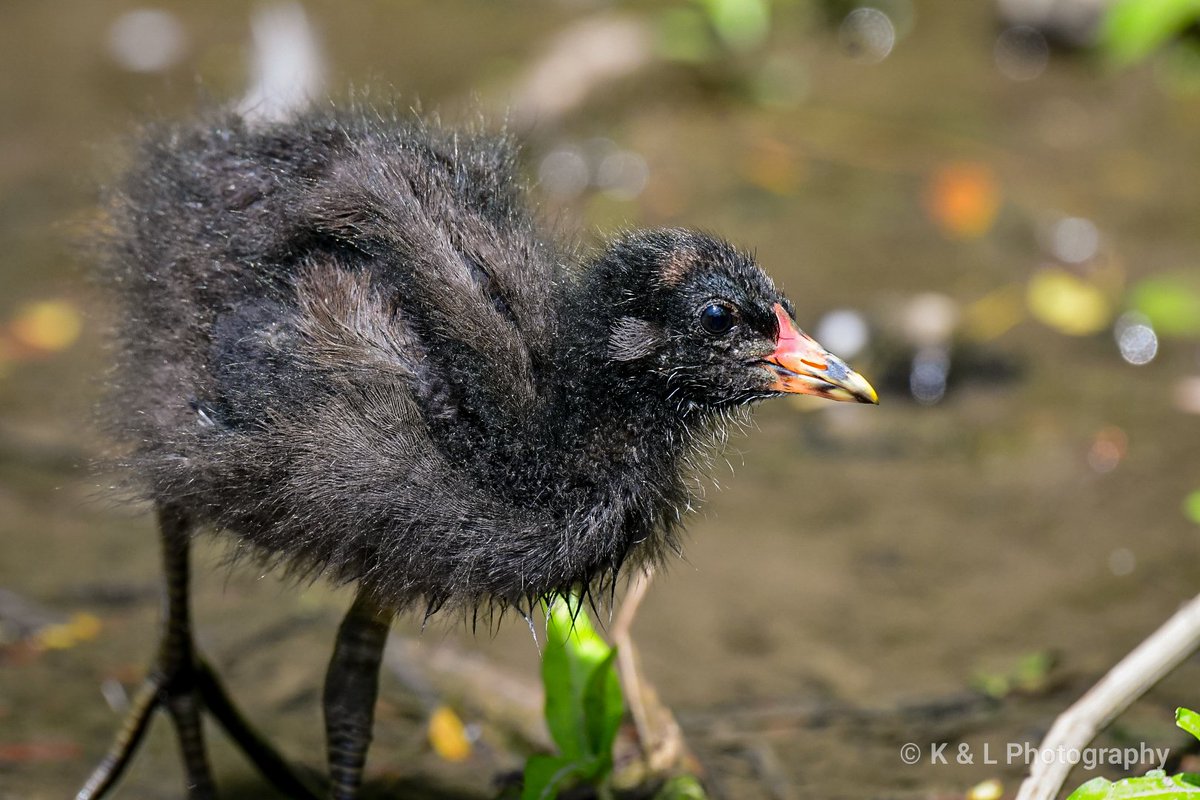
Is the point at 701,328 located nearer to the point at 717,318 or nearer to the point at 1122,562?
the point at 717,318

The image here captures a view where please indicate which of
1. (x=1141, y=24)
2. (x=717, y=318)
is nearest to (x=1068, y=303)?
(x=1141, y=24)

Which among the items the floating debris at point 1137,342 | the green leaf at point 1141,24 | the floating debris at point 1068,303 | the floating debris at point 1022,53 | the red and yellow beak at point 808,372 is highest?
the floating debris at point 1022,53

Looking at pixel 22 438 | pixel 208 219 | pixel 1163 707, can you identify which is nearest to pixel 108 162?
pixel 208 219

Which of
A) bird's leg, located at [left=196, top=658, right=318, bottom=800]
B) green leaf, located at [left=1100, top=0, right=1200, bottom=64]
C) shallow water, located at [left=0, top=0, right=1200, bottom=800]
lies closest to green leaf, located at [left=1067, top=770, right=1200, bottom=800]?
shallow water, located at [left=0, top=0, right=1200, bottom=800]

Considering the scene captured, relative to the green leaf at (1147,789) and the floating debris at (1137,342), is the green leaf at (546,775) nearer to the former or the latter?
the green leaf at (1147,789)

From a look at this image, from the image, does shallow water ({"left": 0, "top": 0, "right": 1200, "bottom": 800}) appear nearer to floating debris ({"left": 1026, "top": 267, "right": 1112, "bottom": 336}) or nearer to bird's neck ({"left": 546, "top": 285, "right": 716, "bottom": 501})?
floating debris ({"left": 1026, "top": 267, "right": 1112, "bottom": 336})

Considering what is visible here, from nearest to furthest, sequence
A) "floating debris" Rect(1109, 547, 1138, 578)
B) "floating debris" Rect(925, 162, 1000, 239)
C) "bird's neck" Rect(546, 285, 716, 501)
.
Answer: "bird's neck" Rect(546, 285, 716, 501) → "floating debris" Rect(1109, 547, 1138, 578) → "floating debris" Rect(925, 162, 1000, 239)

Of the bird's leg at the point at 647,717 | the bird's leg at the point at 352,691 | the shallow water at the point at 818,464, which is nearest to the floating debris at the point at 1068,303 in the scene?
the shallow water at the point at 818,464

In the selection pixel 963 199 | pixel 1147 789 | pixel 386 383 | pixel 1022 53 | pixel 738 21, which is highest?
pixel 738 21
